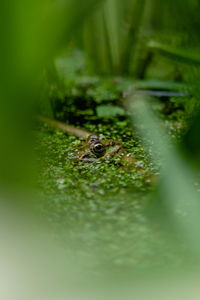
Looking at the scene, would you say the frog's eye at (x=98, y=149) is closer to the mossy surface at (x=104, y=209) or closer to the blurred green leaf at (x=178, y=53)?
the mossy surface at (x=104, y=209)

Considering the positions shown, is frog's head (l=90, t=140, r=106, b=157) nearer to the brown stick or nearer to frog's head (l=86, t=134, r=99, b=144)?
frog's head (l=86, t=134, r=99, b=144)

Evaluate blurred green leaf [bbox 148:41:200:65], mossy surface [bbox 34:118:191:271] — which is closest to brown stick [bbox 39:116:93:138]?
mossy surface [bbox 34:118:191:271]

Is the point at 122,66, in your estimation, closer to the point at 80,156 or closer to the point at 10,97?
the point at 80,156

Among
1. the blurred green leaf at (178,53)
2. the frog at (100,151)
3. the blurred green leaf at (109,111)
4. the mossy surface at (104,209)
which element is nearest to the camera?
the mossy surface at (104,209)

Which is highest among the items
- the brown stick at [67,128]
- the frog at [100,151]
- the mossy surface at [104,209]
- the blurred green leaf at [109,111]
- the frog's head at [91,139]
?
the blurred green leaf at [109,111]

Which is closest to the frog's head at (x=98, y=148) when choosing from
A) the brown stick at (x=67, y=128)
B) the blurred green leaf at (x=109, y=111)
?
the brown stick at (x=67, y=128)

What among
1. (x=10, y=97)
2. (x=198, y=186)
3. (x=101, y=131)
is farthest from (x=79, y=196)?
(x=10, y=97)
